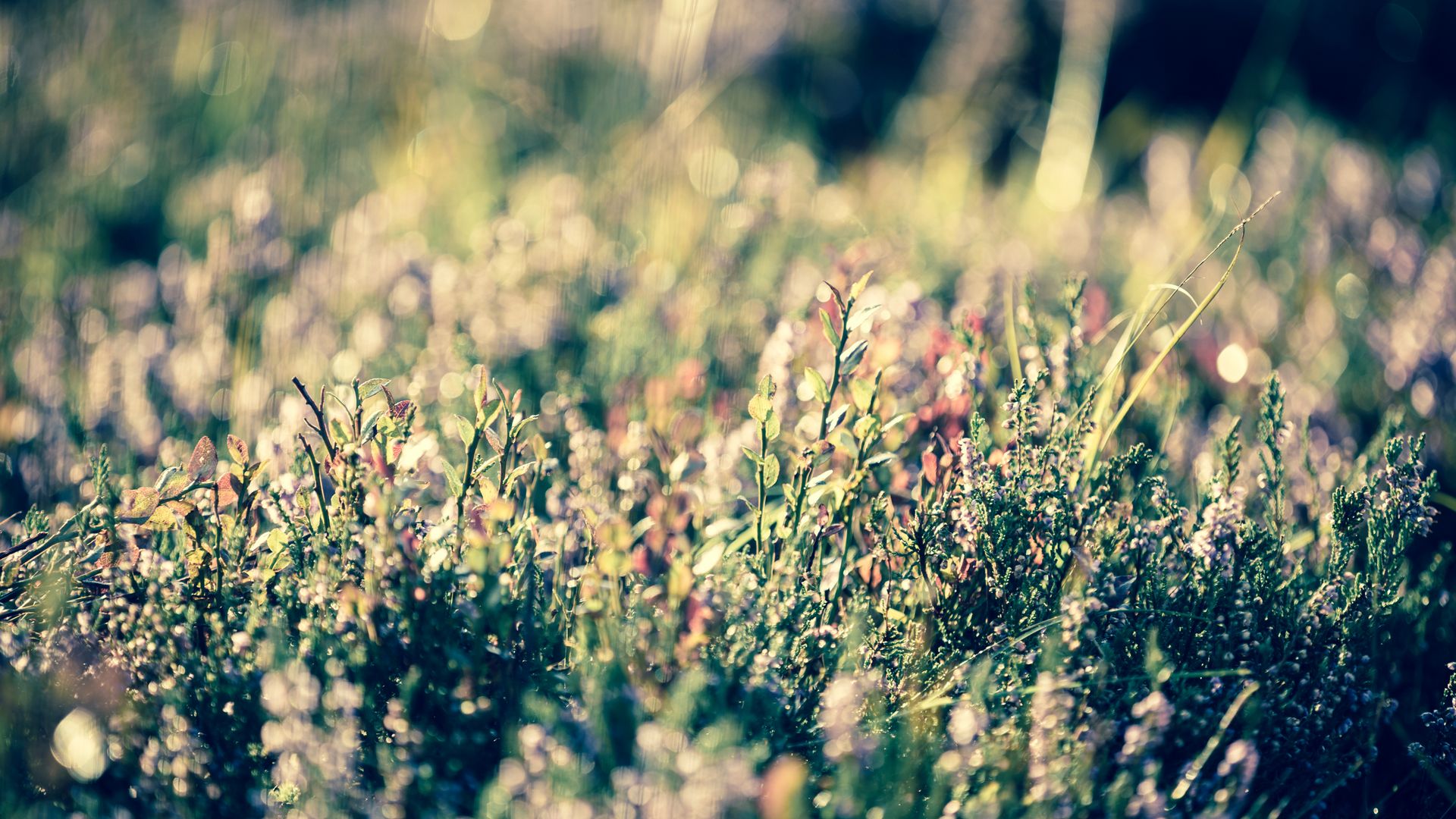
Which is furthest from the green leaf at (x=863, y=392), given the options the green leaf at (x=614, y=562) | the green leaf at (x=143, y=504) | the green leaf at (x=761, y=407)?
the green leaf at (x=143, y=504)

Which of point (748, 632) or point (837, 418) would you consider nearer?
point (748, 632)

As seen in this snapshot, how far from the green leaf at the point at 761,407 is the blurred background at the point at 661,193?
0.57m

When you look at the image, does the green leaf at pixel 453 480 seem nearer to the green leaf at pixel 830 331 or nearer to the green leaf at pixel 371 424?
the green leaf at pixel 371 424

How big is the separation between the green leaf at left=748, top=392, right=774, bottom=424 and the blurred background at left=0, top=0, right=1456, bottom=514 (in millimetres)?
571

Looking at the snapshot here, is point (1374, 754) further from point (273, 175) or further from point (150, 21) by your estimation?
point (150, 21)

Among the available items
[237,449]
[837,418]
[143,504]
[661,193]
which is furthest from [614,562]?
[661,193]

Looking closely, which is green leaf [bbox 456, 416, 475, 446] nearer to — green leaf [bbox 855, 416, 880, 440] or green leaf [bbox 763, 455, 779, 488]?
green leaf [bbox 763, 455, 779, 488]

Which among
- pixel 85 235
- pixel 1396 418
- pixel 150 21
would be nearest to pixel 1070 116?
pixel 1396 418

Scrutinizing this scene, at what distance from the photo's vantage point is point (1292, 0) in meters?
5.62

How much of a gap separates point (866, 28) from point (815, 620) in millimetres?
5291

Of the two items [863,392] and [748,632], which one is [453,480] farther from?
[863,392]

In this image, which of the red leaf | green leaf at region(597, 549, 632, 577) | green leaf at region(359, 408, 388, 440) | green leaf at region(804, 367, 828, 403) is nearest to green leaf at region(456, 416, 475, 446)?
green leaf at region(359, 408, 388, 440)

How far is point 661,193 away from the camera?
3.53 m

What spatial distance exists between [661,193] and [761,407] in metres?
2.16
